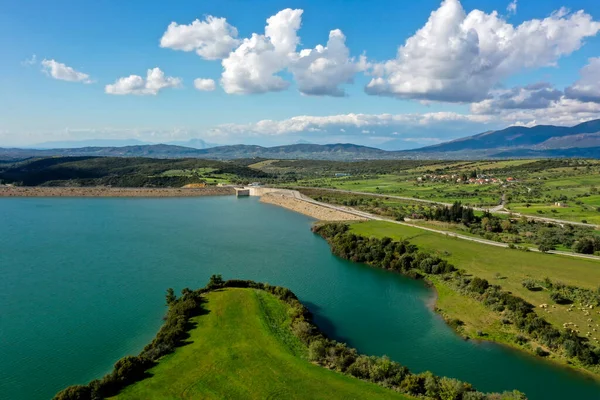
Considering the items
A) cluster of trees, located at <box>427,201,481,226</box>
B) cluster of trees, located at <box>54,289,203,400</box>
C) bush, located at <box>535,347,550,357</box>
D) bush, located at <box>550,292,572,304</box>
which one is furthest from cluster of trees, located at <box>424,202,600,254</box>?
cluster of trees, located at <box>54,289,203,400</box>

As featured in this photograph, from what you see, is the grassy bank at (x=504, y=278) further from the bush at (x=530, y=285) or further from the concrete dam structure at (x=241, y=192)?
the concrete dam structure at (x=241, y=192)

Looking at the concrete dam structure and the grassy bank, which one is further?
the concrete dam structure

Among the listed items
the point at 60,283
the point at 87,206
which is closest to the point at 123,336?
the point at 60,283

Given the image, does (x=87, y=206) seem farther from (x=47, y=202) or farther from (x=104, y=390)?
(x=104, y=390)

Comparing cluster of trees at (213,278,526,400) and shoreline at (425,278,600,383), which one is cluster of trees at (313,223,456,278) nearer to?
shoreline at (425,278,600,383)

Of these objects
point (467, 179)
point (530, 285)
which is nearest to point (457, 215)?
point (530, 285)

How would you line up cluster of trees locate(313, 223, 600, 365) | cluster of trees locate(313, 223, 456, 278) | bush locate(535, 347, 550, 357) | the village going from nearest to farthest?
bush locate(535, 347, 550, 357) → cluster of trees locate(313, 223, 600, 365) → cluster of trees locate(313, 223, 456, 278) → the village
